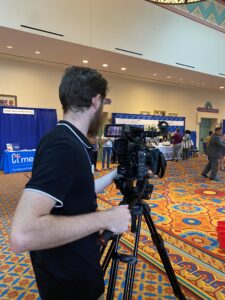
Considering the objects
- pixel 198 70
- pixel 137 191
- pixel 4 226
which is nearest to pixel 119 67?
pixel 198 70

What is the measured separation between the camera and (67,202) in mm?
782

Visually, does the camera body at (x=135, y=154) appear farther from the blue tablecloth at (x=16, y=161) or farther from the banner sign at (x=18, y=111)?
the banner sign at (x=18, y=111)

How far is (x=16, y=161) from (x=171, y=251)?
19.5ft

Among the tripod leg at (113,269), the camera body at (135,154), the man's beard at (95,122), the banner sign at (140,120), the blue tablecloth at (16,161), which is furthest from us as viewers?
the banner sign at (140,120)

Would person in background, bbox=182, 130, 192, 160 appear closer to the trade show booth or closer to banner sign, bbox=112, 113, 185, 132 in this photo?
banner sign, bbox=112, 113, 185, 132

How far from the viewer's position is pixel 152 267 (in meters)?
2.51

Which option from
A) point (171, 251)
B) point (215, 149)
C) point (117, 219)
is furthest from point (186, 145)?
point (117, 219)

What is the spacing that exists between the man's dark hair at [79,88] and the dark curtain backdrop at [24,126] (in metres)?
A: 7.49

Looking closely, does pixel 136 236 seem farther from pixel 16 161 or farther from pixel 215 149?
pixel 16 161

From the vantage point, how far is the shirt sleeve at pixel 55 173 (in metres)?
0.70

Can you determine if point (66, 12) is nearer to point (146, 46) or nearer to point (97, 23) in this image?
point (97, 23)

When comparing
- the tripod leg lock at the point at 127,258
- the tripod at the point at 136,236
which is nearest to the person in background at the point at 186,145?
the tripod at the point at 136,236

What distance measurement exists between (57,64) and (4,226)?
6.83 metres

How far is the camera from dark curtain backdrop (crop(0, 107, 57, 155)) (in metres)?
Answer: 7.76
